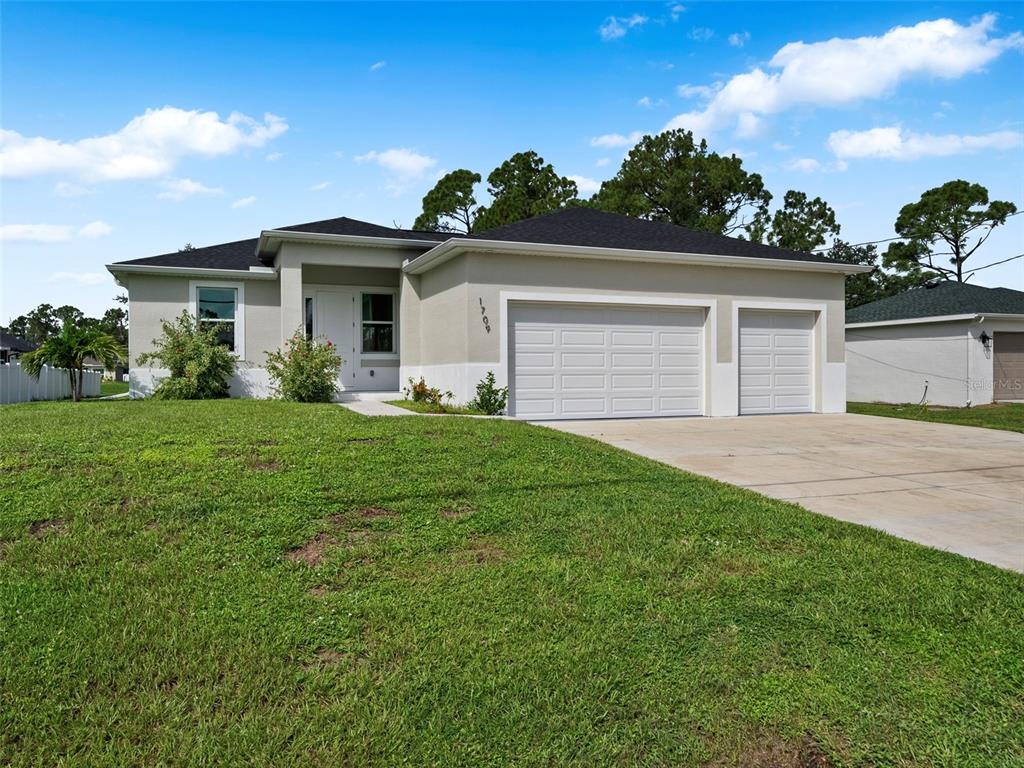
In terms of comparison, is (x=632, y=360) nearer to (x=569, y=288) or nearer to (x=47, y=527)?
(x=569, y=288)

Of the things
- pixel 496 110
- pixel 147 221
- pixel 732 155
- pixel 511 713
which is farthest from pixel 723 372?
pixel 732 155

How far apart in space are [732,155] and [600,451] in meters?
26.7

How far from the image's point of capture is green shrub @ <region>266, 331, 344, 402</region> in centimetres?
1282

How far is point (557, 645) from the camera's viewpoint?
3.05m

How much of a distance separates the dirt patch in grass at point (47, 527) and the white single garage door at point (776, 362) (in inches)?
501

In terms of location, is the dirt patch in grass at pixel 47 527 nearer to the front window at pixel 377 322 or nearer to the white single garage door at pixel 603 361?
the white single garage door at pixel 603 361

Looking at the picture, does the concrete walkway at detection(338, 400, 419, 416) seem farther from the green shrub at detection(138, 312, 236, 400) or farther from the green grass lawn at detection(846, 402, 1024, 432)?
the green grass lawn at detection(846, 402, 1024, 432)

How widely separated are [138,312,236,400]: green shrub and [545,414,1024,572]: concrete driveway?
25.4 ft

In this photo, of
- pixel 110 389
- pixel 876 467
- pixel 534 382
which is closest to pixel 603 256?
pixel 534 382

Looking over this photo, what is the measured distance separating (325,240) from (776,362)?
10.4 m

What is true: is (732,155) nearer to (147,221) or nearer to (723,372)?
(723,372)

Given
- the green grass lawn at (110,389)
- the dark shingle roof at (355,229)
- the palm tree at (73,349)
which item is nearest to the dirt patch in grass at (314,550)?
the dark shingle roof at (355,229)

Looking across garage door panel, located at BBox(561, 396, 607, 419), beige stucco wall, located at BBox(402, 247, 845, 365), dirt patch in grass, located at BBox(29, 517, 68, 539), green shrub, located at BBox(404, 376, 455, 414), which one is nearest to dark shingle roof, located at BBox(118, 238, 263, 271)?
beige stucco wall, located at BBox(402, 247, 845, 365)

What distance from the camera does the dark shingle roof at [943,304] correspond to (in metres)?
19.9
